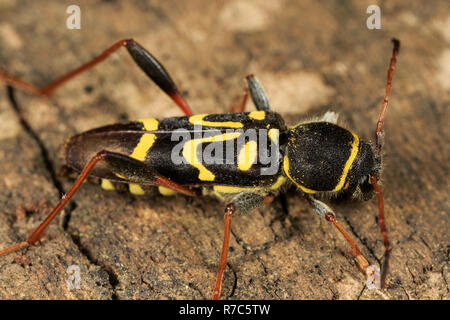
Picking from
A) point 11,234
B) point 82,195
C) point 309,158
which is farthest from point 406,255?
point 11,234

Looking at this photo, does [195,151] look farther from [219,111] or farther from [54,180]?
[54,180]

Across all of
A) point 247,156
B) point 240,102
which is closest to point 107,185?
Result: point 247,156

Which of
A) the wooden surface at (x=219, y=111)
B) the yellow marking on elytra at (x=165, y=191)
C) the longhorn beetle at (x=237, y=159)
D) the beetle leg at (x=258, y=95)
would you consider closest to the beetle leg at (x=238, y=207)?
the longhorn beetle at (x=237, y=159)

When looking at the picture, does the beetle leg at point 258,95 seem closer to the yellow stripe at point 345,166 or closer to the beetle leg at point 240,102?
the beetle leg at point 240,102

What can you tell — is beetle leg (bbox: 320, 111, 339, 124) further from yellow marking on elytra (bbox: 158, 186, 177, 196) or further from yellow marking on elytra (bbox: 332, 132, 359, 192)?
yellow marking on elytra (bbox: 158, 186, 177, 196)

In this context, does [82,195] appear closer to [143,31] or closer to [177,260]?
[177,260]
